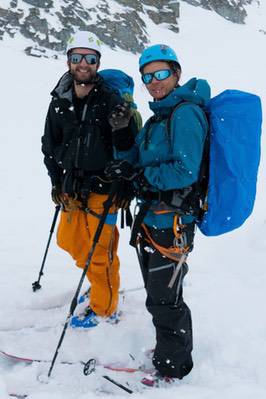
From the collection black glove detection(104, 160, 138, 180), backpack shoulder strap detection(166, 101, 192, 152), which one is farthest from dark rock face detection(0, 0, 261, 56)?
backpack shoulder strap detection(166, 101, 192, 152)

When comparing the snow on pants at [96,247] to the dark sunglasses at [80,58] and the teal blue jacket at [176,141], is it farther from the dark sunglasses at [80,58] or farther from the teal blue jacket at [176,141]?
the dark sunglasses at [80,58]

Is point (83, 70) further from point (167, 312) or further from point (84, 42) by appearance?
point (167, 312)

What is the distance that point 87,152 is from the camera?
433cm

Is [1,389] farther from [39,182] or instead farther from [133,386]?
[39,182]

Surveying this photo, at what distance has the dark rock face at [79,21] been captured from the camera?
2512 centimetres

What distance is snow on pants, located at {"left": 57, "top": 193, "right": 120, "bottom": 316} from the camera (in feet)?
15.1

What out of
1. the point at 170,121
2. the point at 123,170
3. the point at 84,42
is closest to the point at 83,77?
the point at 84,42

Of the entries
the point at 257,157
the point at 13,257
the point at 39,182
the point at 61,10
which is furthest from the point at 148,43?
the point at 257,157

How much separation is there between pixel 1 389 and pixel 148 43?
31.0 meters

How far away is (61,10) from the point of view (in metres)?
27.5

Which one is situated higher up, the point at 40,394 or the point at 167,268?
the point at 167,268

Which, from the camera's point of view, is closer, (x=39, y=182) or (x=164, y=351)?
(x=164, y=351)

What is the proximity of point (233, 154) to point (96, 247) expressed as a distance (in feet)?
6.50

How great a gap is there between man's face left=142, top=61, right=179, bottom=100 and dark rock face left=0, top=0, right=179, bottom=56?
2192cm
